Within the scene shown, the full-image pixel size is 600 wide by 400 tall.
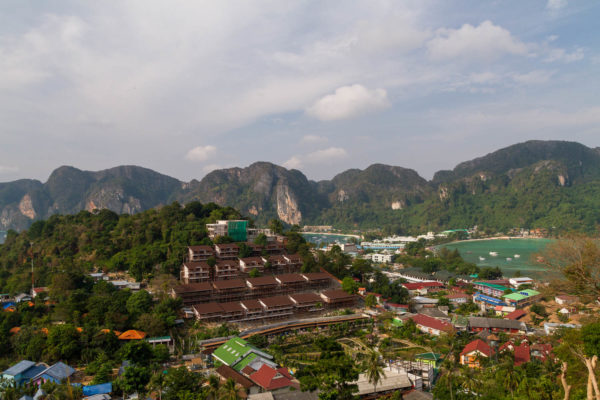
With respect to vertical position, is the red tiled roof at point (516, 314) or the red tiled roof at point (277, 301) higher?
the red tiled roof at point (277, 301)

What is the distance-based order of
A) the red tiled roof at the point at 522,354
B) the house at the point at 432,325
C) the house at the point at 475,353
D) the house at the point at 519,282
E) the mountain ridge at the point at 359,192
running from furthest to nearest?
the mountain ridge at the point at 359,192 → the house at the point at 519,282 → the house at the point at 432,325 → the house at the point at 475,353 → the red tiled roof at the point at 522,354

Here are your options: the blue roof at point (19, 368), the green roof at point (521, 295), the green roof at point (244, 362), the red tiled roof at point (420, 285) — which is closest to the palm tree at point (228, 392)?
the green roof at point (244, 362)

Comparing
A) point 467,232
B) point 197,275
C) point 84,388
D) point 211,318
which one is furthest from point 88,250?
point 467,232

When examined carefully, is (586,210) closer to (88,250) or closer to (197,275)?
(197,275)

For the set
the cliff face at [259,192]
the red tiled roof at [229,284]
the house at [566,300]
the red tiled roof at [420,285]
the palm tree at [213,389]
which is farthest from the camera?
the cliff face at [259,192]

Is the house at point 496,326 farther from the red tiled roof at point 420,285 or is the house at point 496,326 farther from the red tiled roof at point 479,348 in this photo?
the red tiled roof at point 420,285

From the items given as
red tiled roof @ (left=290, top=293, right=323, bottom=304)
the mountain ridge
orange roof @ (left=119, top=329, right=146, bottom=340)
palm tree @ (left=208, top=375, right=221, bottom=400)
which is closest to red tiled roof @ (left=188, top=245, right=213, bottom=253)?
red tiled roof @ (left=290, top=293, right=323, bottom=304)

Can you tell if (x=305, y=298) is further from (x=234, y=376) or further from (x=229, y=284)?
(x=234, y=376)

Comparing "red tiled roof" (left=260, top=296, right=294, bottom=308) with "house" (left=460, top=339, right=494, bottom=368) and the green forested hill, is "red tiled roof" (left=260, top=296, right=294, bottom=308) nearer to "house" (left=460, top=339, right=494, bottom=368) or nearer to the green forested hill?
the green forested hill
